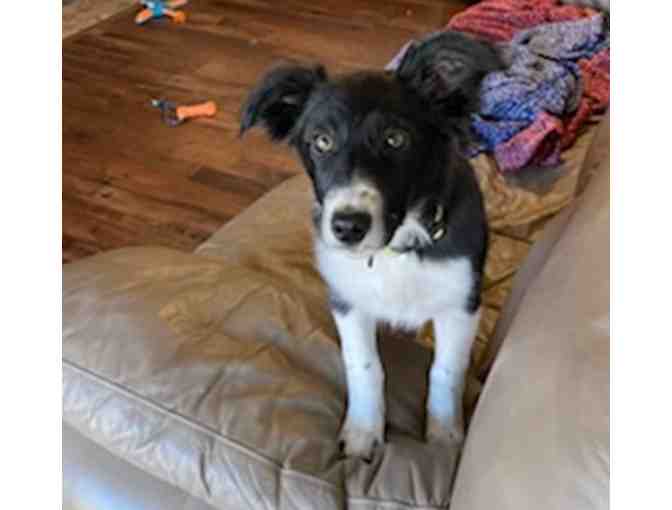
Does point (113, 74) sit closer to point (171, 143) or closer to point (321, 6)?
point (171, 143)

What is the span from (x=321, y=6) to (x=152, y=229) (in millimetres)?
2134

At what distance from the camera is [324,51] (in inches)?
154

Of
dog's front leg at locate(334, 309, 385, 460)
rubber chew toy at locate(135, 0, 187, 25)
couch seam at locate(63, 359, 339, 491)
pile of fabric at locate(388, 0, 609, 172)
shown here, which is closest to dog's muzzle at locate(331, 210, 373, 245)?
dog's front leg at locate(334, 309, 385, 460)

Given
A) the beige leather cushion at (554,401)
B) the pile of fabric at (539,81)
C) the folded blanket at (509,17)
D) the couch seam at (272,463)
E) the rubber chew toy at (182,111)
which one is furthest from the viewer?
the rubber chew toy at (182,111)

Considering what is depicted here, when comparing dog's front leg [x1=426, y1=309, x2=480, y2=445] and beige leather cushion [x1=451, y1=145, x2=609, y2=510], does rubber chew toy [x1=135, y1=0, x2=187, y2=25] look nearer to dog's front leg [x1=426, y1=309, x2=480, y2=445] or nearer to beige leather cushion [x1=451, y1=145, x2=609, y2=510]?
dog's front leg [x1=426, y1=309, x2=480, y2=445]

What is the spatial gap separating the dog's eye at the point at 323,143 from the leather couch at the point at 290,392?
367 millimetres

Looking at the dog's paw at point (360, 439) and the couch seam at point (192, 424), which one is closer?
the couch seam at point (192, 424)

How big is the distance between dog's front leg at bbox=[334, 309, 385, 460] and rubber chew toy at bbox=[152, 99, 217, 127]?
2.18 m

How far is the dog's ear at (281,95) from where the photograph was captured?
1.34 metres

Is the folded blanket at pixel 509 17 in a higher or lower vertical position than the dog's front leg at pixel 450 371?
higher

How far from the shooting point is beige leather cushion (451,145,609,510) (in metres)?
0.74

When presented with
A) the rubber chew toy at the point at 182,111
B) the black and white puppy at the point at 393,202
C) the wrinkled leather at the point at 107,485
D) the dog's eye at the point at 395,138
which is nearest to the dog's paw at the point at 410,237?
the black and white puppy at the point at 393,202

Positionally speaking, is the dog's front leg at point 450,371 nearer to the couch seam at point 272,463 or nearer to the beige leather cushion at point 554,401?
the couch seam at point 272,463
